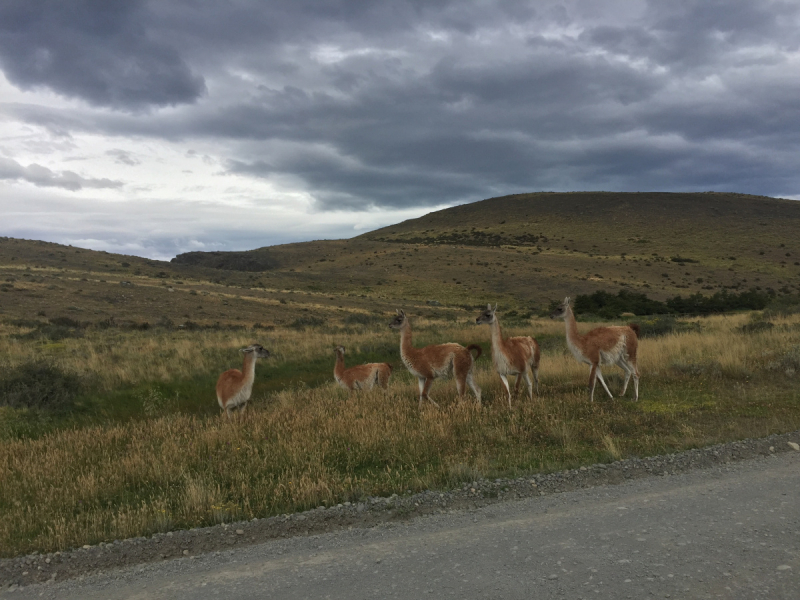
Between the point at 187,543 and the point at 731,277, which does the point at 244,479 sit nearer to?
the point at 187,543

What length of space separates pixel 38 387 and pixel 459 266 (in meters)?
73.4

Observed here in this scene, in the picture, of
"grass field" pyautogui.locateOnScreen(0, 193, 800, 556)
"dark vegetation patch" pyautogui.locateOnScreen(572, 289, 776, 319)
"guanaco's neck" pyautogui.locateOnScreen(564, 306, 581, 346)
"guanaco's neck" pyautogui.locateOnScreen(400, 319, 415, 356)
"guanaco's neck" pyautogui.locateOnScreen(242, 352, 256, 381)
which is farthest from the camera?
"dark vegetation patch" pyautogui.locateOnScreen(572, 289, 776, 319)

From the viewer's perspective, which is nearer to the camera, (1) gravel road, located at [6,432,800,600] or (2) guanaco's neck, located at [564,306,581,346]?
(1) gravel road, located at [6,432,800,600]

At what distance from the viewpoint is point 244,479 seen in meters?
7.11

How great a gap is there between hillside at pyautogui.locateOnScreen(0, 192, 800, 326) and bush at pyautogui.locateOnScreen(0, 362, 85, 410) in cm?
1960

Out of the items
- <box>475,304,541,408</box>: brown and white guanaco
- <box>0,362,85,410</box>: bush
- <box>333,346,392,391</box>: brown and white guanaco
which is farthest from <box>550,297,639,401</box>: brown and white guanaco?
<box>0,362,85,410</box>: bush

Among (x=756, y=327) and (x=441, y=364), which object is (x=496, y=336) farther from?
(x=756, y=327)

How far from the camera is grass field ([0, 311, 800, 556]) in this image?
6.46m

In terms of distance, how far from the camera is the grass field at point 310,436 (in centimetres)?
646

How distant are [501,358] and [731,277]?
7518 cm

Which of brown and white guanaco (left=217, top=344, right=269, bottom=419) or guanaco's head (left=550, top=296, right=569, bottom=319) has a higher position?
guanaco's head (left=550, top=296, right=569, bottom=319)

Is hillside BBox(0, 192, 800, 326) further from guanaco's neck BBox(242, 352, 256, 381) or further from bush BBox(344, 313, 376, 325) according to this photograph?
guanaco's neck BBox(242, 352, 256, 381)

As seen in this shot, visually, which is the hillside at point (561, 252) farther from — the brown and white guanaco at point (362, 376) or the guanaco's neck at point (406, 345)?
the guanaco's neck at point (406, 345)

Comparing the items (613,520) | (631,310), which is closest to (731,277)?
(631,310)
